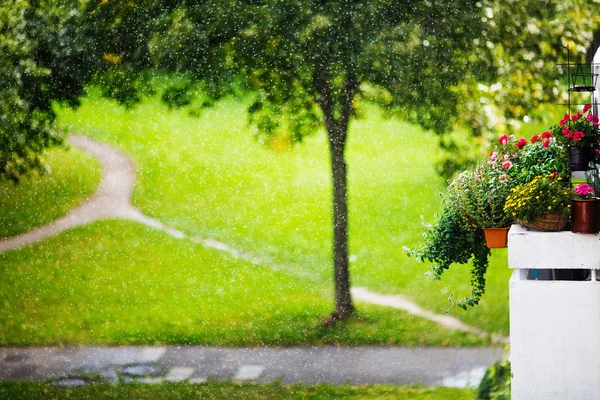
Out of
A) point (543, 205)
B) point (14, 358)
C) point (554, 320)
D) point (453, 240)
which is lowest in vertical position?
point (14, 358)

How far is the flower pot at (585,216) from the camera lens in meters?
3.59

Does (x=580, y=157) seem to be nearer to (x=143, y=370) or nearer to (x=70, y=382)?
(x=143, y=370)

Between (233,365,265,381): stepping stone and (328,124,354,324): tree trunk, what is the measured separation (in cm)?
56

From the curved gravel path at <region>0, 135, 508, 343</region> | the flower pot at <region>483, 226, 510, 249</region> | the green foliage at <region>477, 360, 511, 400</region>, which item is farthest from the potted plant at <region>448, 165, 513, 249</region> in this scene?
the curved gravel path at <region>0, 135, 508, 343</region>

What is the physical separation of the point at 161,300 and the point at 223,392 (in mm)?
718

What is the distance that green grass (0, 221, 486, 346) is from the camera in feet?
17.9

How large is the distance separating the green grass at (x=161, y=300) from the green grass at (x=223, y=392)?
0.95ft

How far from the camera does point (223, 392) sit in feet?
18.2

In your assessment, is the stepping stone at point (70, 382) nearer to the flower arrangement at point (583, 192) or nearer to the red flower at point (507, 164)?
the red flower at point (507, 164)

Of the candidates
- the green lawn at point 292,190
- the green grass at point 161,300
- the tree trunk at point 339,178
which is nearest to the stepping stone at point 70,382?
the green grass at point 161,300

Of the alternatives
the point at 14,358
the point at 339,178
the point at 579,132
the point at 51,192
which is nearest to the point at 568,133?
the point at 579,132

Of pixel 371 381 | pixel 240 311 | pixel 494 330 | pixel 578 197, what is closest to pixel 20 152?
pixel 240 311

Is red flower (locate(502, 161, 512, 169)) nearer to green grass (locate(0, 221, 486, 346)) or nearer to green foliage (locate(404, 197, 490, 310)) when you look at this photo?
green foliage (locate(404, 197, 490, 310))

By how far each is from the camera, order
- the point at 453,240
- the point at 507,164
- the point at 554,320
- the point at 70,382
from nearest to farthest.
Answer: the point at 554,320 → the point at 507,164 → the point at 453,240 → the point at 70,382
